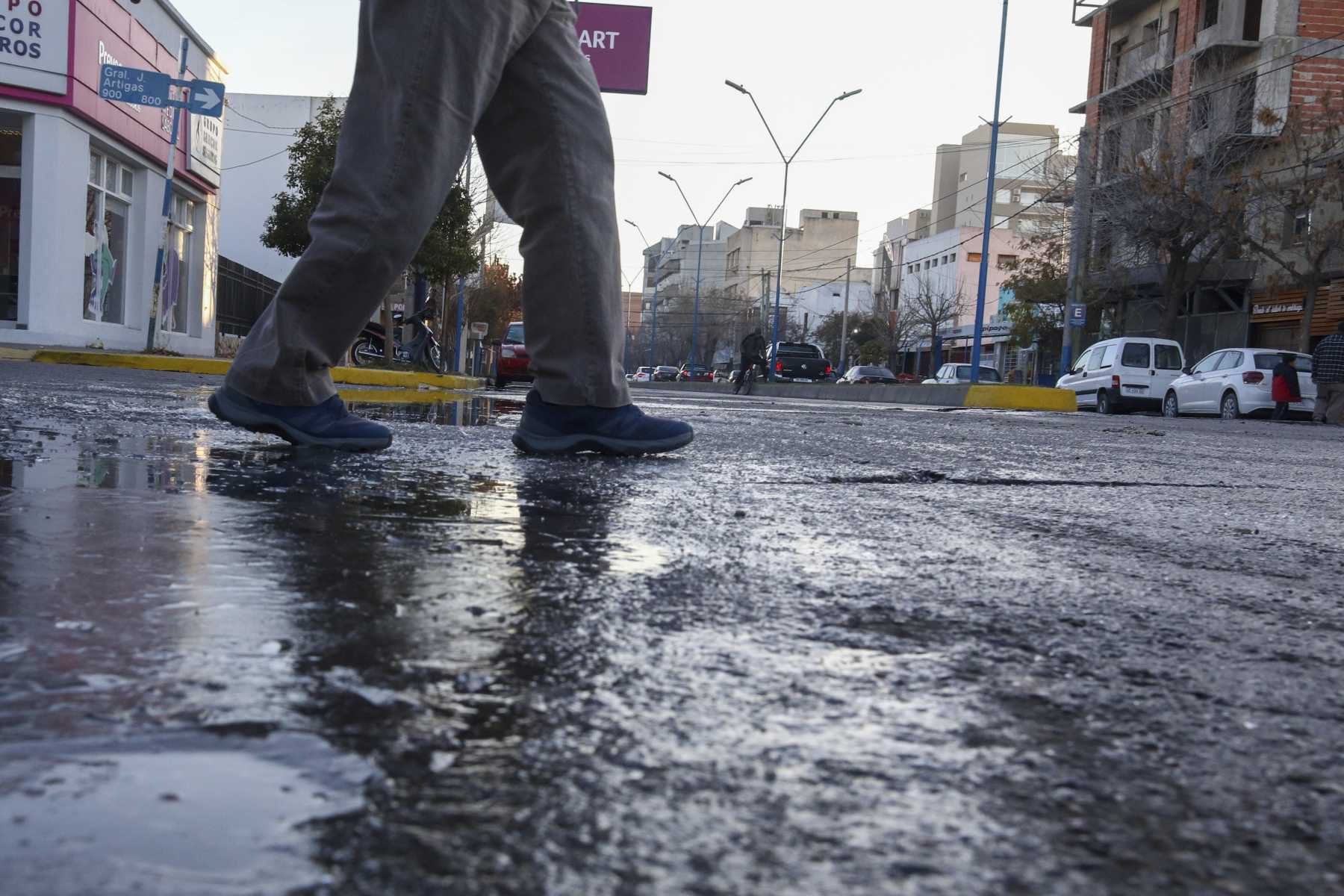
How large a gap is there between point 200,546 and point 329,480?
834 millimetres

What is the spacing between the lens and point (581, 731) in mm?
849

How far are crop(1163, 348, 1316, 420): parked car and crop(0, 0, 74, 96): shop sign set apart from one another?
60.1ft

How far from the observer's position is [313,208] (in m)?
23.5

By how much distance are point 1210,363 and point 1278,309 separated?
10812 mm

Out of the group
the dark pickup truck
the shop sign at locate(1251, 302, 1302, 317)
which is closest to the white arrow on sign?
the shop sign at locate(1251, 302, 1302, 317)

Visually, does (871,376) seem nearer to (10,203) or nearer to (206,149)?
(206,149)

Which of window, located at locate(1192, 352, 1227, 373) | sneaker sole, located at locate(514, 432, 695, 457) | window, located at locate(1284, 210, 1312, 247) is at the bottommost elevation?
sneaker sole, located at locate(514, 432, 695, 457)

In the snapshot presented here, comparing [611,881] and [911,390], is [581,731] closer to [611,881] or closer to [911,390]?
[611,881]

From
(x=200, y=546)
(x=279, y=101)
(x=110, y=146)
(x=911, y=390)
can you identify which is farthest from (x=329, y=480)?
(x=279, y=101)

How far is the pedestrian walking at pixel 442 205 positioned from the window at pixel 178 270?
2067cm

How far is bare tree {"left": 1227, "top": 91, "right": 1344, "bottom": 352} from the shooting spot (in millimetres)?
26391

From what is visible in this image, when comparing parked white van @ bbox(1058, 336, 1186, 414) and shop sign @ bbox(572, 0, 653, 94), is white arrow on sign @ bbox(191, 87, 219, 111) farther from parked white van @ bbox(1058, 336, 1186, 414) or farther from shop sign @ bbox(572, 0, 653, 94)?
parked white van @ bbox(1058, 336, 1186, 414)

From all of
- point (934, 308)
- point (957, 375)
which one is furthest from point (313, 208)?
point (934, 308)

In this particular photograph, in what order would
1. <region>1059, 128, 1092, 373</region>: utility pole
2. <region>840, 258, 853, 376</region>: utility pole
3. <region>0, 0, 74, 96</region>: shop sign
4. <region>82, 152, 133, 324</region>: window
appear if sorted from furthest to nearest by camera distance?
1. <region>840, 258, 853, 376</region>: utility pole
2. <region>1059, 128, 1092, 373</region>: utility pole
3. <region>82, 152, 133, 324</region>: window
4. <region>0, 0, 74, 96</region>: shop sign
